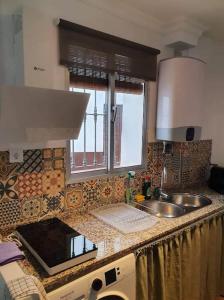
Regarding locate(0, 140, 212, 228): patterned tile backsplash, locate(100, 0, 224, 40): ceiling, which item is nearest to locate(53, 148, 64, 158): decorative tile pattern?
locate(0, 140, 212, 228): patterned tile backsplash

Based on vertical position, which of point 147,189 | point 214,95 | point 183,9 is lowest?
point 147,189

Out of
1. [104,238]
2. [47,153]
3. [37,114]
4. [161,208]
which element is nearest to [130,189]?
[161,208]

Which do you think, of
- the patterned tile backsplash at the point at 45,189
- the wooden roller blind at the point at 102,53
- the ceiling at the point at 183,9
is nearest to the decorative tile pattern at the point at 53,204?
the patterned tile backsplash at the point at 45,189

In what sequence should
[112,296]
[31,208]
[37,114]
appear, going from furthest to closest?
[31,208], [112,296], [37,114]

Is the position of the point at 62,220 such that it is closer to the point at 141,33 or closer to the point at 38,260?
the point at 38,260

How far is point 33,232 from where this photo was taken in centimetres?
123

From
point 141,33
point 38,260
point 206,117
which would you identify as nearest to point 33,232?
point 38,260

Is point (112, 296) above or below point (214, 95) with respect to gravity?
below

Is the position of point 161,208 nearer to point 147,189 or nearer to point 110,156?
point 147,189

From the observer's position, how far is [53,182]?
4.79 feet

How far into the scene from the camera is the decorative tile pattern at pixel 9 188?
1.26 m

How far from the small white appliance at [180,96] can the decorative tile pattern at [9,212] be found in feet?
3.96

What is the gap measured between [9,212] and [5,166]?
0.26 metres

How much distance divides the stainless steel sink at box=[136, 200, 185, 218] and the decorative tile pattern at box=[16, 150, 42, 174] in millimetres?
823
